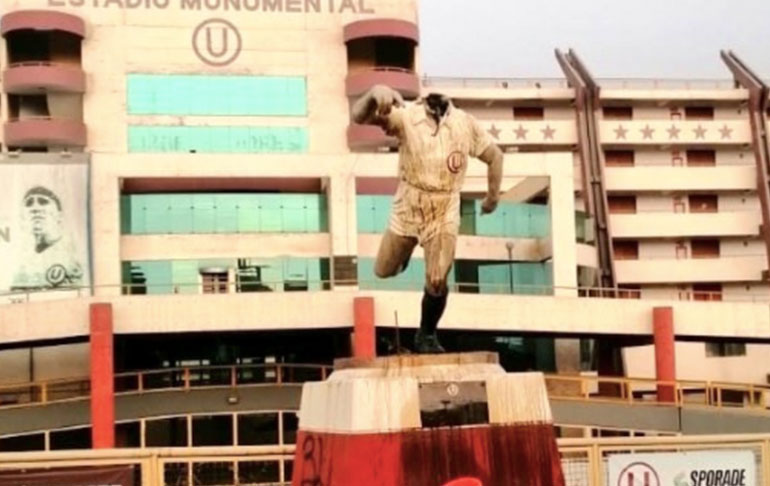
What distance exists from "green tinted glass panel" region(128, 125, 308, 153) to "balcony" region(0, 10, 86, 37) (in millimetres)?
3798

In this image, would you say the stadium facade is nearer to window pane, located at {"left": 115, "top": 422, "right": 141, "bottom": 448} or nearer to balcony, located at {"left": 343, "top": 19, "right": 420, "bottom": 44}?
balcony, located at {"left": 343, "top": 19, "right": 420, "bottom": 44}

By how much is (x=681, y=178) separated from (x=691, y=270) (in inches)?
Answer: 156

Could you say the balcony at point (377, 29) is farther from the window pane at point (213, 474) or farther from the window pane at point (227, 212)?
the window pane at point (213, 474)

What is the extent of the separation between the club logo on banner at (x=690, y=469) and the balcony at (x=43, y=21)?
3263 cm

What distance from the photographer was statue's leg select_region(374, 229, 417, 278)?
978 centimetres

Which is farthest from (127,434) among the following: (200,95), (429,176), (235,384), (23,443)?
(429,176)

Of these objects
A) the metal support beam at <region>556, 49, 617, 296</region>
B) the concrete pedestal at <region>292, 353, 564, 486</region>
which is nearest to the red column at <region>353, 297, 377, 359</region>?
the metal support beam at <region>556, 49, 617, 296</region>

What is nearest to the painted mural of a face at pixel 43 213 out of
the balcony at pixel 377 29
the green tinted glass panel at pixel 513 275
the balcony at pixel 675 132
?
the balcony at pixel 377 29

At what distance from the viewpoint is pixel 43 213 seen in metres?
36.9

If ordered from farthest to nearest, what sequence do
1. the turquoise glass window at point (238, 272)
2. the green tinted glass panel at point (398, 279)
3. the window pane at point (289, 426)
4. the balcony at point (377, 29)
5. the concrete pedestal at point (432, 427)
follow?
the balcony at point (377, 29)
the turquoise glass window at point (238, 272)
the green tinted glass panel at point (398, 279)
the window pane at point (289, 426)
the concrete pedestal at point (432, 427)

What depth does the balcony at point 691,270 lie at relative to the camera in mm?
50228

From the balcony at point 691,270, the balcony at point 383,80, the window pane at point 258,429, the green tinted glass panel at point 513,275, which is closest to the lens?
the window pane at point 258,429

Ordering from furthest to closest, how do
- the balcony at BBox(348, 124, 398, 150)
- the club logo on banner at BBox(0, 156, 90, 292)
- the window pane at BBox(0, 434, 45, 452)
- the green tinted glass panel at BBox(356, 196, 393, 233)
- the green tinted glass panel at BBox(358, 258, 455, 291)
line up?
the balcony at BBox(348, 124, 398, 150) → the green tinted glass panel at BBox(356, 196, 393, 233) → the club logo on banner at BBox(0, 156, 90, 292) → the green tinted glass panel at BBox(358, 258, 455, 291) → the window pane at BBox(0, 434, 45, 452)

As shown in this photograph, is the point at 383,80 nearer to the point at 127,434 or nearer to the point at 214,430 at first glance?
the point at 214,430
